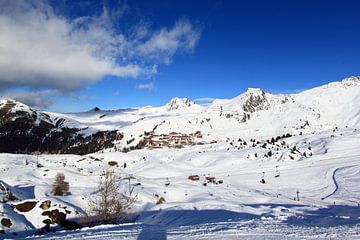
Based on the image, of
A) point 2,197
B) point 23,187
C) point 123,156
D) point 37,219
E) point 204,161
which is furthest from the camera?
point 123,156

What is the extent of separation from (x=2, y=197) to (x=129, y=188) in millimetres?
24669

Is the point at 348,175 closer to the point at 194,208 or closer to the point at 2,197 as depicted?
the point at 194,208

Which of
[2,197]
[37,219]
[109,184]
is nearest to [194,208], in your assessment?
[109,184]

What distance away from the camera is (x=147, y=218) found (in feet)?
117

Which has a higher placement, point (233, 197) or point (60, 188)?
point (60, 188)

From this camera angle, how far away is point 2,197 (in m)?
38.7

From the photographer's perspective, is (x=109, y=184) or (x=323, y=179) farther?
(x=323, y=179)

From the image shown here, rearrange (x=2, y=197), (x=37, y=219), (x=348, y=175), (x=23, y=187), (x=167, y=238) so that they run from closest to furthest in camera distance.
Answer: (x=167, y=238) < (x=37, y=219) < (x=2, y=197) < (x=23, y=187) < (x=348, y=175)

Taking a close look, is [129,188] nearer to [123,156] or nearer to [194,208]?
[194,208]

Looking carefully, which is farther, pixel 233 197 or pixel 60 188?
pixel 60 188

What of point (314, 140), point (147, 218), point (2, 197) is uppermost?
point (314, 140)

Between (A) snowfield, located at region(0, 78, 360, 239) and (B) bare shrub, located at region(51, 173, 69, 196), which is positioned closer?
(A) snowfield, located at region(0, 78, 360, 239)

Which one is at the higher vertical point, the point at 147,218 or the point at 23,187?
the point at 23,187

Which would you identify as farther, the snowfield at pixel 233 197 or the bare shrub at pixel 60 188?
the bare shrub at pixel 60 188
